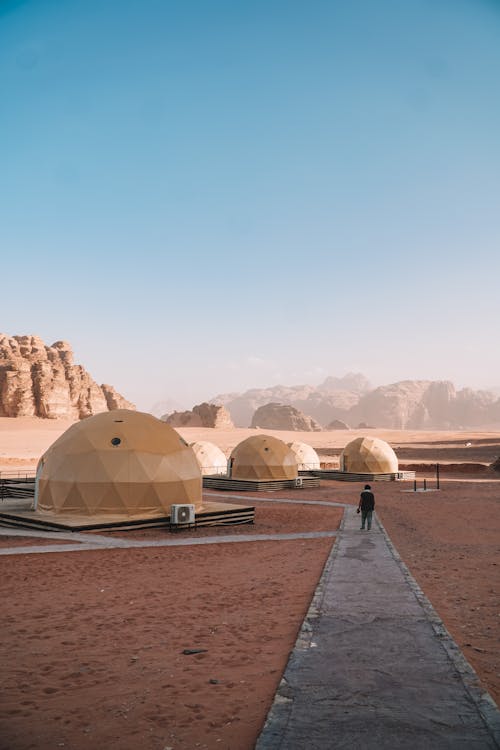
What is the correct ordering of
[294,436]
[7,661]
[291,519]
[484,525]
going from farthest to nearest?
[294,436]
[291,519]
[484,525]
[7,661]

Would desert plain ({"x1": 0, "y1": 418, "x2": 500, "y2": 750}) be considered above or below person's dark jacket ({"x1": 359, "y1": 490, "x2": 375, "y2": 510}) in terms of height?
below

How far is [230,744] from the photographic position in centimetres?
426

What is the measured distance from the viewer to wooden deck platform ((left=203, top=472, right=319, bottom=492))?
30.2 metres

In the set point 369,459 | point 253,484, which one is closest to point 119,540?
point 253,484

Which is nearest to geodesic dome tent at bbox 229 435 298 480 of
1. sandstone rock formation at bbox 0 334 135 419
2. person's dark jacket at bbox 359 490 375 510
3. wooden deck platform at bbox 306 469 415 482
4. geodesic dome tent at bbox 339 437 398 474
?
wooden deck platform at bbox 306 469 415 482

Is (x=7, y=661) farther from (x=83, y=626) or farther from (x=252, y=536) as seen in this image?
(x=252, y=536)

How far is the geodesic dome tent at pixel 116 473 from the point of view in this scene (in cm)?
1650

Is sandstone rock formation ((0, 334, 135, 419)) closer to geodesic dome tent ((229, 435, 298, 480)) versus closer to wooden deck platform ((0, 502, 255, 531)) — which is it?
geodesic dome tent ((229, 435, 298, 480))

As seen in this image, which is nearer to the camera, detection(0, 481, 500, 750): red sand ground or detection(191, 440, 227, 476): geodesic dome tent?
detection(0, 481, 500, 750): red sand ground

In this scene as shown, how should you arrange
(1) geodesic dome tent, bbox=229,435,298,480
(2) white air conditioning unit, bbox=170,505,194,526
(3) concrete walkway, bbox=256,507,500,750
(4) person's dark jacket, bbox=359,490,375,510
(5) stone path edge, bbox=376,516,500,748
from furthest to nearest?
(1) geodesic dome tent, bbox=229,435,298,480 < (2) white air conditioning unit, bbox=170,505,194,526 < (4) person's dark jacket, bbox=359,490,375,510 < (5) stone path edge, bbox=376,516,500,748 < (3) concrete walkway, bbox=256,507,500,750

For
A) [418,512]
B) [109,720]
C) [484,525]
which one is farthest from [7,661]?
[418,512]

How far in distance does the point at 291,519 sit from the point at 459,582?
954 centimetres

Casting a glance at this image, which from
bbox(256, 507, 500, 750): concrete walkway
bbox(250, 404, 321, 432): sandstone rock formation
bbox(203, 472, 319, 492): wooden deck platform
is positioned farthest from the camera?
bbox(250, 404, 321, 432): sandstone rock formation

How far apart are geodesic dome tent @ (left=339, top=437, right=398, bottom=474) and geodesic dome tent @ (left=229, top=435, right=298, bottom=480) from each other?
7081 millimetres
